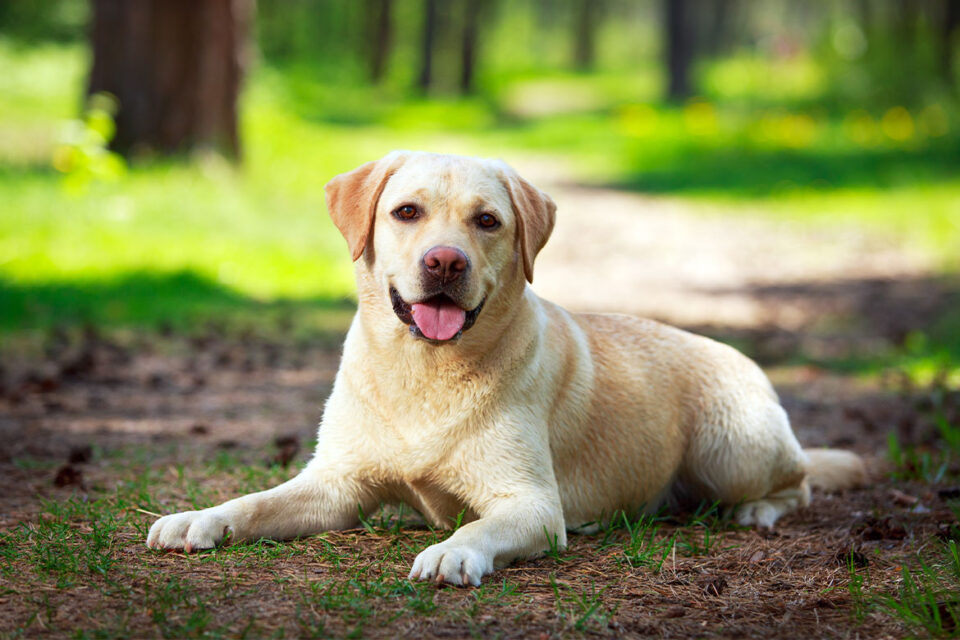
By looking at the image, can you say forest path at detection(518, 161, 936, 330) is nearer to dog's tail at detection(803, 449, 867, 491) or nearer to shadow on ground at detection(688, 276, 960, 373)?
shadow on ground at detection(688, 276, 960, 373)

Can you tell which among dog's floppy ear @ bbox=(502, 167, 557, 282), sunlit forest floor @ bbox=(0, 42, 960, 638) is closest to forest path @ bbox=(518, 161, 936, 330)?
sunlit forest floor @ bbox=(0, 42, 960, 638)

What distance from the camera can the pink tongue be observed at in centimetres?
378

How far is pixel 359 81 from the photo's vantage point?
4131 cm

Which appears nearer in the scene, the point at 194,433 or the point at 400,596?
the point at 400,596

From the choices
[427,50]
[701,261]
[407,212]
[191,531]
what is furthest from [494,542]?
[427,50]

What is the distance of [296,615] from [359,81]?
39.7 m

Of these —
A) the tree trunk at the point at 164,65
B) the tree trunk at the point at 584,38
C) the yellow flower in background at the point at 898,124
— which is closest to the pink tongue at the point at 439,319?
the tree trunk at the point at 164,65

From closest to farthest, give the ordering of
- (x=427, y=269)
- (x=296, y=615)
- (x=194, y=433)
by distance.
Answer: (x=296, y=615)
(x=427, y=269)
(x=194, y=433)

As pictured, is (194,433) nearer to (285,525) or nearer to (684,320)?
(285,525)

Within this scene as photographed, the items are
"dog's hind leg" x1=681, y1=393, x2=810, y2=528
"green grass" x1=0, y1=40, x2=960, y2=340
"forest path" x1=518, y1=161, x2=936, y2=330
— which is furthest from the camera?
"forest path" x1=518, y1=161, x2=936, y2=330

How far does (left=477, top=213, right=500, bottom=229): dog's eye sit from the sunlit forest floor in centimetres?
123

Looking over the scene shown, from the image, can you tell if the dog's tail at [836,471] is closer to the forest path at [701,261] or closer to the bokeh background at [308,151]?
the bokeh background at [308,151]

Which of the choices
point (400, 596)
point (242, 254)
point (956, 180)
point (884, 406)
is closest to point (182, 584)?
point (400, 596)

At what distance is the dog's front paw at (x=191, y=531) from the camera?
3.76 meters
